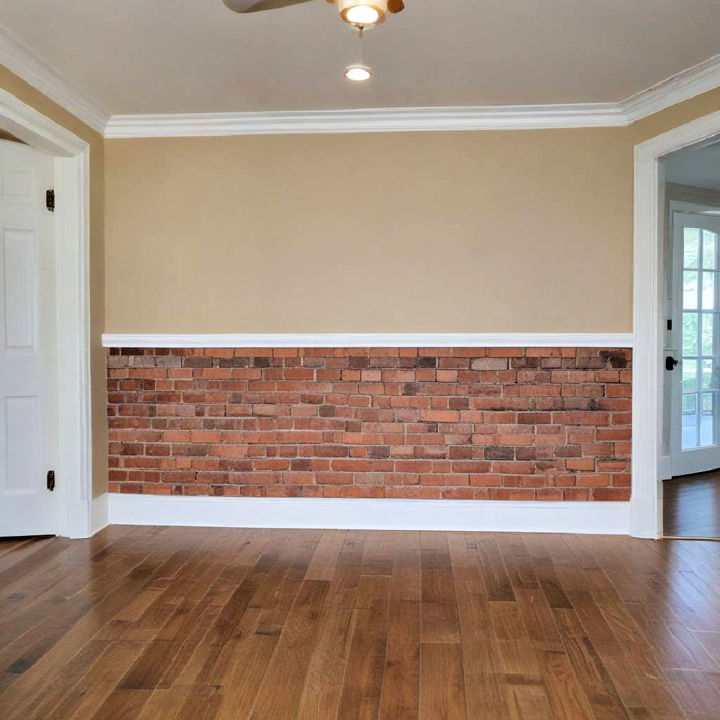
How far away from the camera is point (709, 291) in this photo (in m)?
5.82

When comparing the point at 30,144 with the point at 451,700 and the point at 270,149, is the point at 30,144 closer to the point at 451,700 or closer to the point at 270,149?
the point at 270,149

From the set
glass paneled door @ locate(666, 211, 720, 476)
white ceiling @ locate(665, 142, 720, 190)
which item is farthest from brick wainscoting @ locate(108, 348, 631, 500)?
glass paneled door @ locate(666, 211, 720, 476)

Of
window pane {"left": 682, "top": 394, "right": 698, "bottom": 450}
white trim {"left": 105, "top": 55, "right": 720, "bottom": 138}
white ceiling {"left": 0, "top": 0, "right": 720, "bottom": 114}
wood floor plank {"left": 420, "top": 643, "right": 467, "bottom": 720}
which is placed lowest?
wood floor plank {"left": 420, "top": 643, "right": 467, "bottom": 720}

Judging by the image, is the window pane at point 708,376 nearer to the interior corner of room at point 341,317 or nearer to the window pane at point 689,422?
the window pane at point 689,422

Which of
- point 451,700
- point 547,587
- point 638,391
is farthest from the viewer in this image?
point 638,391

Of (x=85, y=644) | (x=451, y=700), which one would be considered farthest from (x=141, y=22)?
(x=451, y=700)

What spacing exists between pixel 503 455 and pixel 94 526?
236cm

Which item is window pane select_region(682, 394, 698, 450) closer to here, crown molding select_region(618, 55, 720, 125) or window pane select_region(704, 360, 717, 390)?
window pane select_region(704, 360, 717, 390)

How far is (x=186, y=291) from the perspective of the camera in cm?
417

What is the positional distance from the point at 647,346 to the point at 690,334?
213 centimetres

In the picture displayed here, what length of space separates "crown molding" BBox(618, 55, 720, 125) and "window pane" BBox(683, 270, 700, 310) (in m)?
2.23

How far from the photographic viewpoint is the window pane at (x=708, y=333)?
5.81m

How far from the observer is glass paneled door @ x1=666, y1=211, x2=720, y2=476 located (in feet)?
18.6

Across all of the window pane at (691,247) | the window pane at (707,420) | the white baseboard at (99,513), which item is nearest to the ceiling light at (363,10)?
the white baseboard at (99,513)
